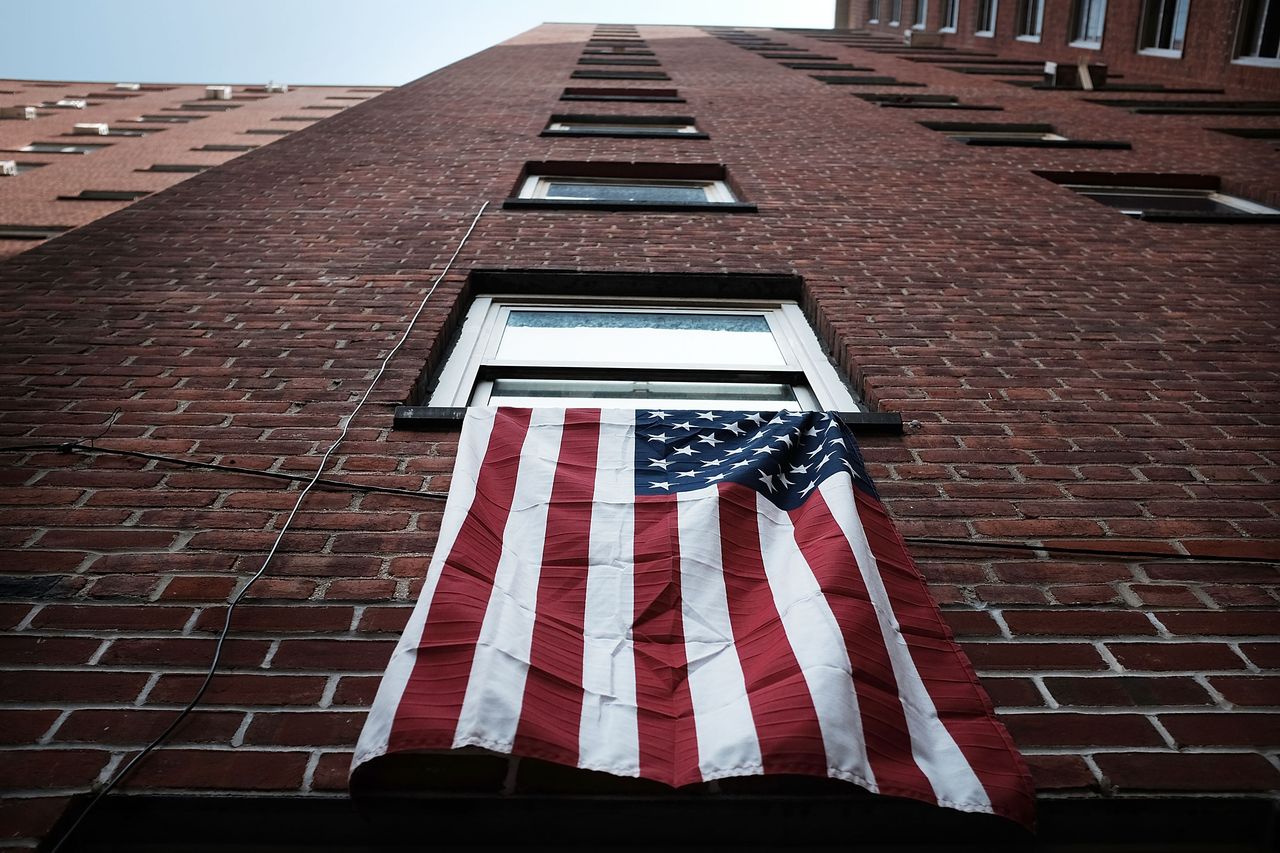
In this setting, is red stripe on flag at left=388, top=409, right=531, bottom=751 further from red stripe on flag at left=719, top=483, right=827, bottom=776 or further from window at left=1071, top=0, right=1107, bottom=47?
window at left=1071, top=0, right=1107, bottom=47

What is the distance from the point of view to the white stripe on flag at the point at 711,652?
1.75 metres

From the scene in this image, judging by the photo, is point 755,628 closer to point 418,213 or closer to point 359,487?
point 359,487

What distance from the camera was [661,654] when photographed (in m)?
2.08

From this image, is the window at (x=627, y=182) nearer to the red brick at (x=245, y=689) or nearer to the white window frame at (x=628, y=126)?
the white window frame at (x=628, y=126)

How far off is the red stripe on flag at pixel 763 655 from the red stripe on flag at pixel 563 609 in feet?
1.39

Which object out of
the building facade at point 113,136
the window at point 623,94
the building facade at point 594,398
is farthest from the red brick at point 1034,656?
the building facade at point 113,136

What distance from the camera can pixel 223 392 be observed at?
3.41 meters

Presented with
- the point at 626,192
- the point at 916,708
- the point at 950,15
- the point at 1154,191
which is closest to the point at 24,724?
the point at 916,708

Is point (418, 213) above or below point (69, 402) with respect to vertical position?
above

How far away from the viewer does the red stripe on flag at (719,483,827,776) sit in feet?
5.66

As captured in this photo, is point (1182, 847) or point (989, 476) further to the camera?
point (989, 476)

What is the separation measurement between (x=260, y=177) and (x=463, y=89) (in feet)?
15.2

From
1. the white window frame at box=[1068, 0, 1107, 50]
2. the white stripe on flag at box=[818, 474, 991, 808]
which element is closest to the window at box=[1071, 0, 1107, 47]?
the white window frame at box=[1068, 0, 1107, 50]

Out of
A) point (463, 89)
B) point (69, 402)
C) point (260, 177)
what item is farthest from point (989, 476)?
point (463, 89)
